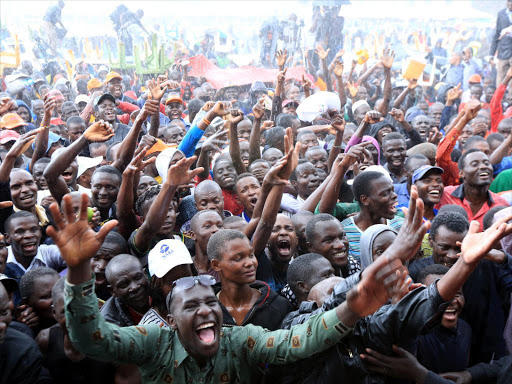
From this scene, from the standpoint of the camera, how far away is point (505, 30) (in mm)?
11562

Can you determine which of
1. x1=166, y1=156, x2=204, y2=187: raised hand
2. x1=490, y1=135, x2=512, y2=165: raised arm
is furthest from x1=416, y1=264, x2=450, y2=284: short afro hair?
x1=490, y1=135, x2=512, y2=165: raised arm

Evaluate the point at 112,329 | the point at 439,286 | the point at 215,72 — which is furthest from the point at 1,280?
the point at 215,72

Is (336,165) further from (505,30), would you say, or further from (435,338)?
(505,30)

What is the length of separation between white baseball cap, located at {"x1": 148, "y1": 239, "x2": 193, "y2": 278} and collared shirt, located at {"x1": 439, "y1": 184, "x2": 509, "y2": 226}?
225 cm

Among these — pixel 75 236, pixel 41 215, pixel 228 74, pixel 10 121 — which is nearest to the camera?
pixel 75 236

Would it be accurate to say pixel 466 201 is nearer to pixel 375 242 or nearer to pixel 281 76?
pixel 375 242

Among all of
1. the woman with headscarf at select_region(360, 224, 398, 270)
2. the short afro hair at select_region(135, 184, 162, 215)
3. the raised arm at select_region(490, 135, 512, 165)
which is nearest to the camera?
the woman with headscarf at select_region(360, 224, 398, 270)

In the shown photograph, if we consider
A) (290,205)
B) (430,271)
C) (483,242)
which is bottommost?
(290,205)

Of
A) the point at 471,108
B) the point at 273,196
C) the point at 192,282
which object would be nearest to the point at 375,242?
the point at 273,196

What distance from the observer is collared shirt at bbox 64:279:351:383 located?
219 cm

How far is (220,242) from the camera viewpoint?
3268 millimetres

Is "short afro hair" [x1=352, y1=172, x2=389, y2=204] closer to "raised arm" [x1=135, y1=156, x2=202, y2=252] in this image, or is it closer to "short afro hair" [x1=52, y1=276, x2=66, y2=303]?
"raised arm" [x1=135, y1=156, x2=202, y2=252]

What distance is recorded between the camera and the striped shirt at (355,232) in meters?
4.00

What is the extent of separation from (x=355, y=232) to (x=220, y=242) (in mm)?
1222
